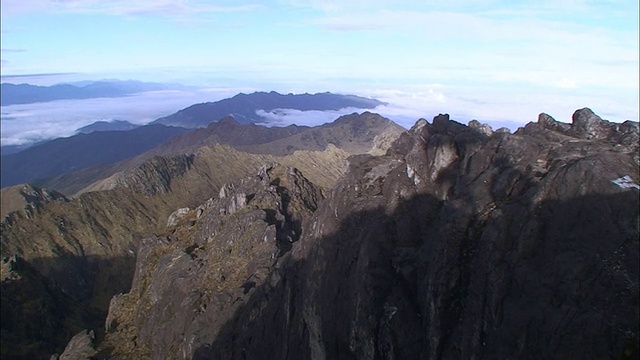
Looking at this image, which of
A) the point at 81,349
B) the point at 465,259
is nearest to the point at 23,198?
the point at 81,349

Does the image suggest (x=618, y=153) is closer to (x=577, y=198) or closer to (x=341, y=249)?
(x=577, y=198)

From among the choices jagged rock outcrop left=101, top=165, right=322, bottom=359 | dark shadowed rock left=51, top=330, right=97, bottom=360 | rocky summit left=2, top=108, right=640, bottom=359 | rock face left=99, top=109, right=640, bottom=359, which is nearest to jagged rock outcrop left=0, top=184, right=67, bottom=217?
jagged rock outcrop left=101, top=165, right=322, bottom=359

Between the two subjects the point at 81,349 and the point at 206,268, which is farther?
the point at 206,268

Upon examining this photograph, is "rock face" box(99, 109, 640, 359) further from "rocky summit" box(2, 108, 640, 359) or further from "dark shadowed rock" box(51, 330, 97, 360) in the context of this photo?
"dark shadowed rock" box(51, 330, 97, 360)

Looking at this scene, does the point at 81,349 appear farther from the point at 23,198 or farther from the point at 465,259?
the point at 23,198

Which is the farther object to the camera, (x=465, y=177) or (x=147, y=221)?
(x=147, y=221)

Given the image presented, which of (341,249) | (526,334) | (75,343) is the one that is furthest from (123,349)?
(526,334)

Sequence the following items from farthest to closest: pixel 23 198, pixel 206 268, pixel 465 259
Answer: pixel 23 198 < pixel 206 268 < pixel 465 259
